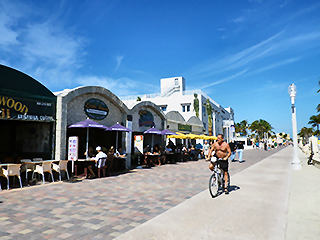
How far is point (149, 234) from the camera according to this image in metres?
4.05

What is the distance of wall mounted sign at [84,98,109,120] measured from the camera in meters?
12.5

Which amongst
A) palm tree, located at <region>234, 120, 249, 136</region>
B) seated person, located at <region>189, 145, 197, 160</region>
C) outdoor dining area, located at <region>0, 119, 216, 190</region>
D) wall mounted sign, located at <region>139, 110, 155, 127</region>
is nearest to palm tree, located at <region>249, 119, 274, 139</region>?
palm tree, located at <region>234, 120, 249, 136</region>

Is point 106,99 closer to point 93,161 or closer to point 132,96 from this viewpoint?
point 93,161

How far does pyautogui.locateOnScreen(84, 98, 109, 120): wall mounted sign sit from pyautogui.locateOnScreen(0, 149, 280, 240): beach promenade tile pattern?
4349mm

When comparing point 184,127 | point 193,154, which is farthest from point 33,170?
point 184,127

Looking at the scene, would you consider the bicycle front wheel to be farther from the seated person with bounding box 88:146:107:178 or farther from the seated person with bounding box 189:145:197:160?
the seated person with bounding box 189:145:197:160

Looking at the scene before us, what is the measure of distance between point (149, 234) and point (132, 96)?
138 feet

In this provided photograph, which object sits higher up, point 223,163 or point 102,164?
point 223,163

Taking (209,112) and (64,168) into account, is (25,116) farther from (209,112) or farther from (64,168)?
(209,112)

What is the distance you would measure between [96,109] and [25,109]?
397cm

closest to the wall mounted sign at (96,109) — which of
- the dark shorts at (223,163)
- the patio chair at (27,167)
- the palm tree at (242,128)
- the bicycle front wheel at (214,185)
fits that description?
the patio chair at (27,167)

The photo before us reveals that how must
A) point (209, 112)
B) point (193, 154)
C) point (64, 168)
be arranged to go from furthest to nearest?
point (209, 112) → point (193, 154) → point (64, 168)

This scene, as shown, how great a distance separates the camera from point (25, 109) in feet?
31.2

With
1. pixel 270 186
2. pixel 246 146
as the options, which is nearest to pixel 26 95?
pixel 270 186
